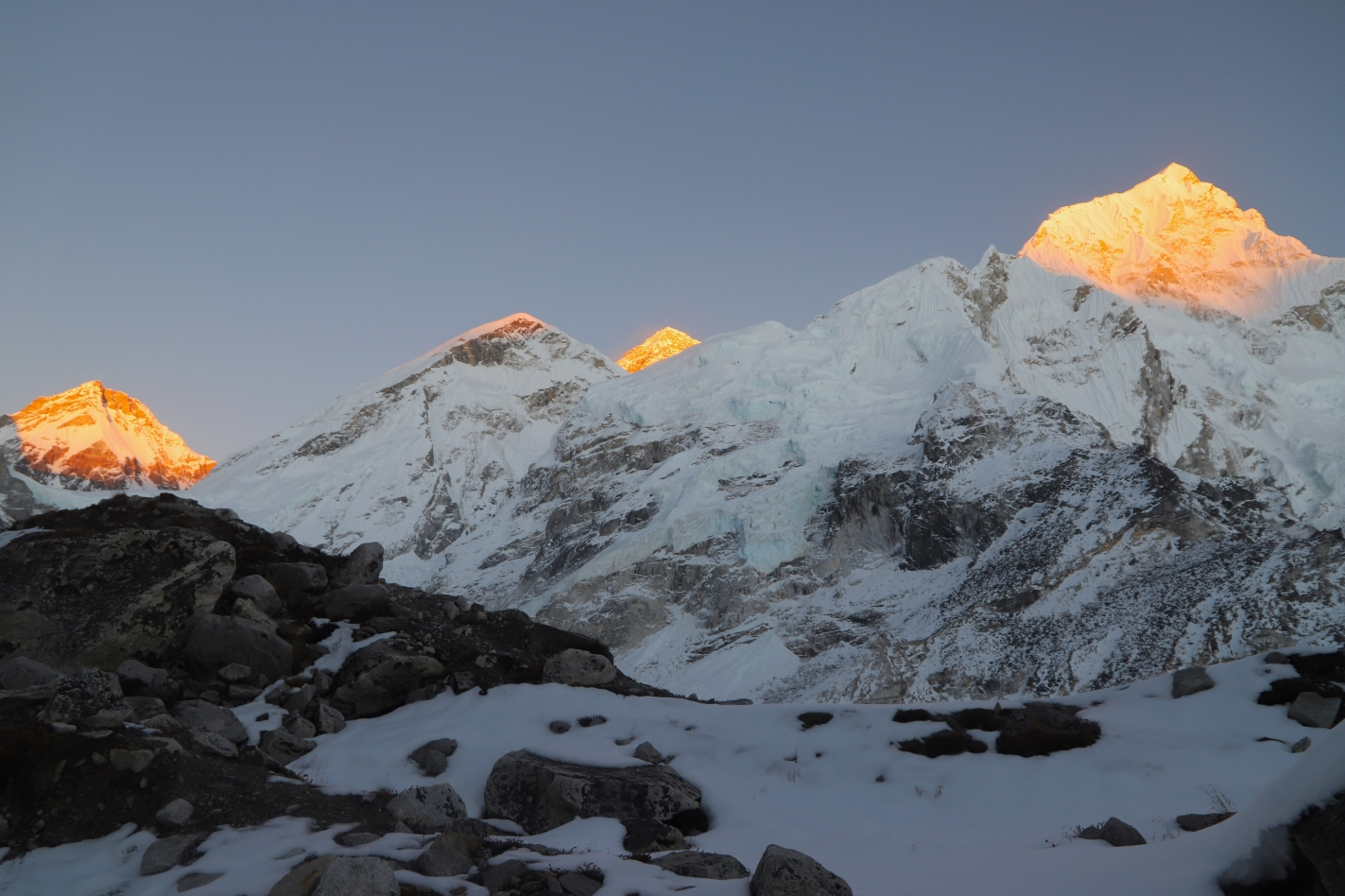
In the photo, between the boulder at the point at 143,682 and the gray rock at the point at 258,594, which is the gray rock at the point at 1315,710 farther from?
the gray rock at the point at 258,594

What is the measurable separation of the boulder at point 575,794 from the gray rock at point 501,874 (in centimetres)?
410

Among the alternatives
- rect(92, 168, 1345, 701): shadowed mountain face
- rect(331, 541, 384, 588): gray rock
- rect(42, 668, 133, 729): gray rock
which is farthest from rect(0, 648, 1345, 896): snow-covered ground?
rect(92, 168, 1345, 701): shadowed mountain face

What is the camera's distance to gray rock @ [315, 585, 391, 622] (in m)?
20.5

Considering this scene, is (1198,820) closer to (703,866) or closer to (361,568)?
(703,866)

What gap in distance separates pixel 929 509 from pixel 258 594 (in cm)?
11948

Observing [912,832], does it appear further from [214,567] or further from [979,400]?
[979,400]

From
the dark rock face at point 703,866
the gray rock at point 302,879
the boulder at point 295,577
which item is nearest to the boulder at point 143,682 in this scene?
the boulder at point 295,577

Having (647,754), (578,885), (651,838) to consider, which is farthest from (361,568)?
(578,885)

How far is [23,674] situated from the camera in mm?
14609

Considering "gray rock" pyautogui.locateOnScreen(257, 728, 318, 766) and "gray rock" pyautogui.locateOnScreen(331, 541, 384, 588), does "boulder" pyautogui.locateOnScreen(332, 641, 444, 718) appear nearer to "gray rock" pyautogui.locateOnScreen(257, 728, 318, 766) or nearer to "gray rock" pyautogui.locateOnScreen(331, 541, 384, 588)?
"gray rock" pyautogui.locateOnScreen(257, 728, 318, 766)

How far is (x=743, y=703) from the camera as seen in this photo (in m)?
19.7

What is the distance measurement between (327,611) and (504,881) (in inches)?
536

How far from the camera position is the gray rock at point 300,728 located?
15469 millimetres

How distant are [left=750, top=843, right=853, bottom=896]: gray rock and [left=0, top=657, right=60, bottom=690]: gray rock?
506 inches
